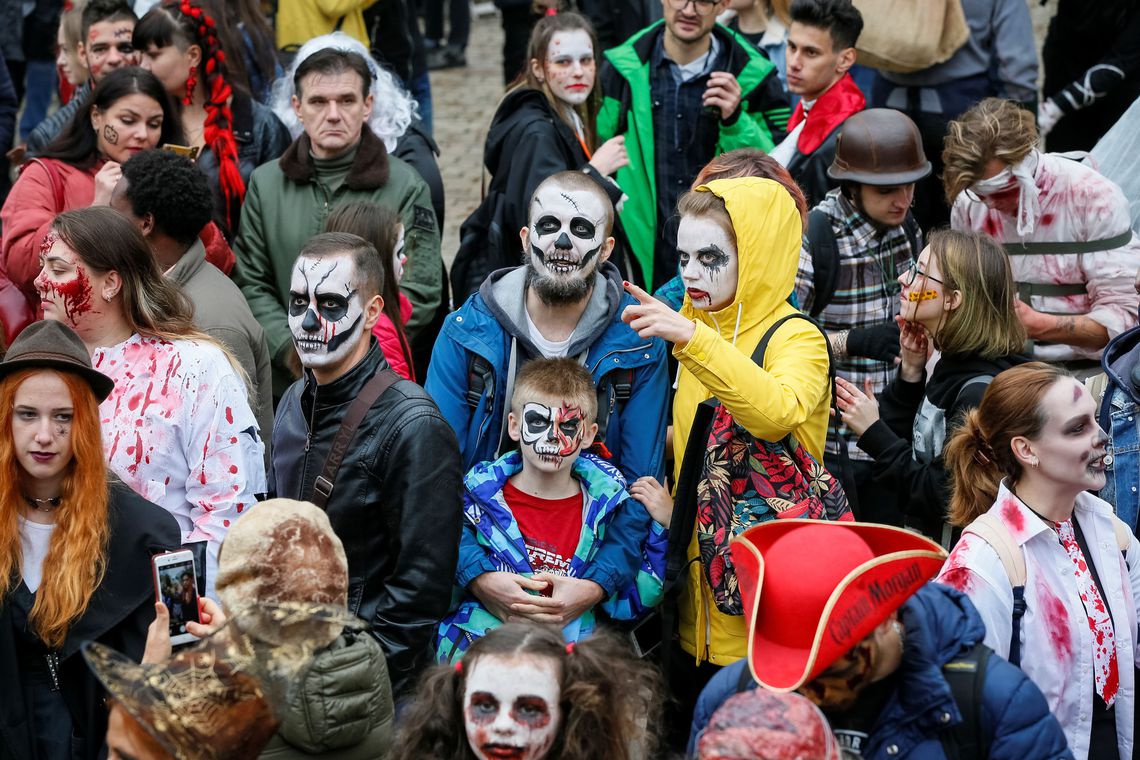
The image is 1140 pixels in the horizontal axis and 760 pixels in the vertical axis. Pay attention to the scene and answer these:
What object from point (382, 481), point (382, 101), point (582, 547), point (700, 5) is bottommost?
point (582, 547)

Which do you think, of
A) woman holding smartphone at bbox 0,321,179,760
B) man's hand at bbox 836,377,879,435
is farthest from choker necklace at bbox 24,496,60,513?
man's hand at bbox 836,377,879,435

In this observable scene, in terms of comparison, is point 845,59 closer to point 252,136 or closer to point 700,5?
point 700,5

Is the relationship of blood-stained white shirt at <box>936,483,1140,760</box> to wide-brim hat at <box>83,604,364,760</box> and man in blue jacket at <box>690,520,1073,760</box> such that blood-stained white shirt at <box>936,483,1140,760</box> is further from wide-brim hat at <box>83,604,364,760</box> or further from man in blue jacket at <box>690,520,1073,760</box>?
wide-brim hat at <box>83,604,364,760</box>

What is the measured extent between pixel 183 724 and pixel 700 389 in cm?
222

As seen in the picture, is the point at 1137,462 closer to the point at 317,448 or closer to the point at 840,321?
the point at 840,321

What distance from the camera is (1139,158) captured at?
6.34m

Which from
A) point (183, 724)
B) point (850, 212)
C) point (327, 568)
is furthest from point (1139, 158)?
point (183, 724)

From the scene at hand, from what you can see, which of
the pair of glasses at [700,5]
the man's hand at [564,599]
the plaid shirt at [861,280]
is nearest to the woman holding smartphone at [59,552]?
the man's hand at [564,599]

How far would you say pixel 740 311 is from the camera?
15.1ft

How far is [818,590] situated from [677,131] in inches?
157

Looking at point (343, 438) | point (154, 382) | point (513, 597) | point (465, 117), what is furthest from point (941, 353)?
point (465, 117)

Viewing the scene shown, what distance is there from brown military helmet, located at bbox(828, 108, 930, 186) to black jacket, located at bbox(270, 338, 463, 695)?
219 centimetres

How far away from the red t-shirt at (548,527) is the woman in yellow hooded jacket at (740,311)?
395 mm

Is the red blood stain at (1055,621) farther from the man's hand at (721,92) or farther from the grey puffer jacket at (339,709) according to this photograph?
the man's hand at (721,92)
